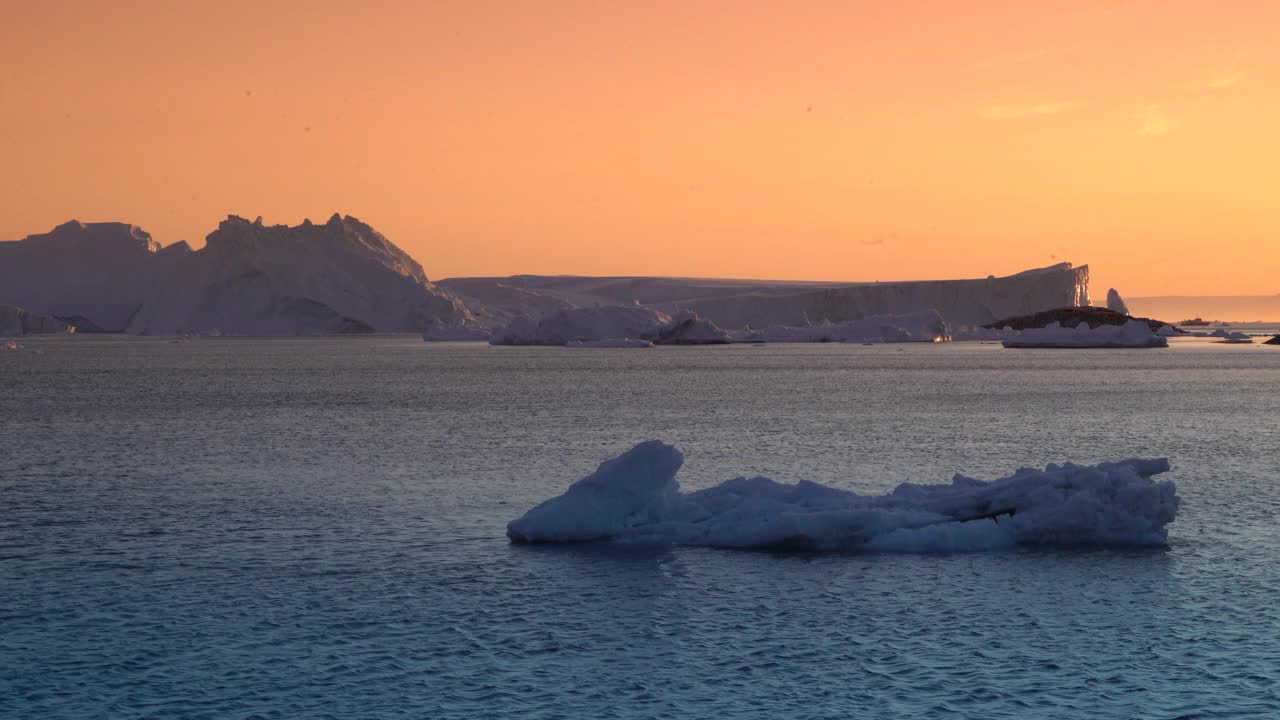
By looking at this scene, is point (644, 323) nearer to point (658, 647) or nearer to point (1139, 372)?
point (1139, 372)

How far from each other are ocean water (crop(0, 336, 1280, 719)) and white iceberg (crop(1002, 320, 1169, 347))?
2651 inches

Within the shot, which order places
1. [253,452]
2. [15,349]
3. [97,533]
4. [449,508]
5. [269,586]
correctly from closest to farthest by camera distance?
[269,586] → [97,533] → [449,508] → [253,452] → [15,349]

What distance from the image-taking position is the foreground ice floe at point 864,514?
1562 cm

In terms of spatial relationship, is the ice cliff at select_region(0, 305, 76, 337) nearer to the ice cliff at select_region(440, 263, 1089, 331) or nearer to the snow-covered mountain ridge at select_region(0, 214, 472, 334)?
the snow-covered mountain ridge at select_region(0, 214, 472, 334)

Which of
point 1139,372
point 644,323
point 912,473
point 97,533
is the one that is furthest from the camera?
A: point 644,323

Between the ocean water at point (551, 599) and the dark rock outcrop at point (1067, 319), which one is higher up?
the dark rock outcrop at point (1067, 319)

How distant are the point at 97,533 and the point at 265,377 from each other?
48.1 m

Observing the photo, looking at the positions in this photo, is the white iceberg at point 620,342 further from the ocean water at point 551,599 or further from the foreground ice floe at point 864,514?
the foreground ice floe at point 864,514

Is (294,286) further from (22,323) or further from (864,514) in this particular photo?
(864,514)

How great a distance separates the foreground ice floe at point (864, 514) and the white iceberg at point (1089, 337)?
271ft

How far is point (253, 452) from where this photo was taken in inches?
1109

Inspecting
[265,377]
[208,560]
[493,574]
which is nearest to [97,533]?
[208,560]

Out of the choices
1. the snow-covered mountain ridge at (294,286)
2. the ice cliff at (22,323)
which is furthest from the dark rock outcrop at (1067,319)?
the ice cliff at (22,323)

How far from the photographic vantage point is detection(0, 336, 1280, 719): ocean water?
33.3 feet
